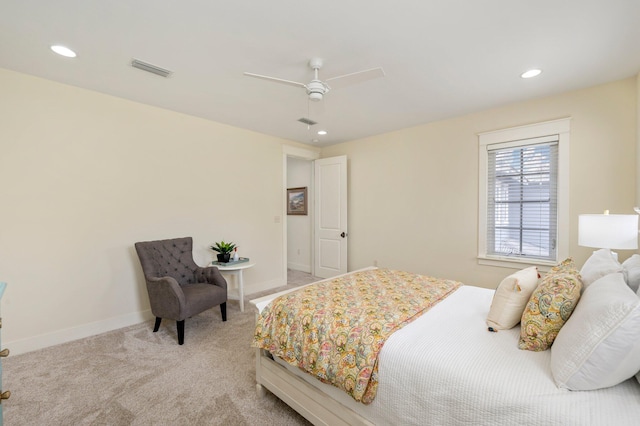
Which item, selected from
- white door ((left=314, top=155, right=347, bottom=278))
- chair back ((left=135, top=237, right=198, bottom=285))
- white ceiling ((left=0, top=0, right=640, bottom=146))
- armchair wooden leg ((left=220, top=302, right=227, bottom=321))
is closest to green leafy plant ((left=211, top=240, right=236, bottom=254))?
chair back ((left=135, top=237, right=198, bottom=285))

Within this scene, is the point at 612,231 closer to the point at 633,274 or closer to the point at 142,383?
the point at 633,274

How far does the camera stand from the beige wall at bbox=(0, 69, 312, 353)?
2.62 metres

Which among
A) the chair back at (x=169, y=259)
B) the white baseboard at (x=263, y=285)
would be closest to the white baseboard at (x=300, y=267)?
the white baseboard at (x=263, y=285)

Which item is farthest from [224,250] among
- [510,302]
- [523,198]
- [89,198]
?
[523,198]

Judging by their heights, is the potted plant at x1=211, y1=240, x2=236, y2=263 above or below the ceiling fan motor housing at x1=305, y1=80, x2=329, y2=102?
below

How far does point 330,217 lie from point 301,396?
366 centimetres

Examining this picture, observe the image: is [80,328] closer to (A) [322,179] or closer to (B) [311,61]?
(B) [311,61]

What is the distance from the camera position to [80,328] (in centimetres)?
293

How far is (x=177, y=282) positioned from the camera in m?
3.15

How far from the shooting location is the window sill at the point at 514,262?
3.23 m

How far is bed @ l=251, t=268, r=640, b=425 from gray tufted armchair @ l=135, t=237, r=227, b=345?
1517 millimetres

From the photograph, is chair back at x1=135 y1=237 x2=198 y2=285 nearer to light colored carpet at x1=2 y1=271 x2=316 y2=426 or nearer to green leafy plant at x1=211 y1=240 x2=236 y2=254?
green leafy plant at x1=211 y1=240 x2=236 y2=254

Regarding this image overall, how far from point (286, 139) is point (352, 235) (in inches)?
81.6

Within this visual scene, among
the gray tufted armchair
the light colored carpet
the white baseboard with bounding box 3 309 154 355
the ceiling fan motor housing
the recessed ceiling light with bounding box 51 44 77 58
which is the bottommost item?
the light colored carpet
